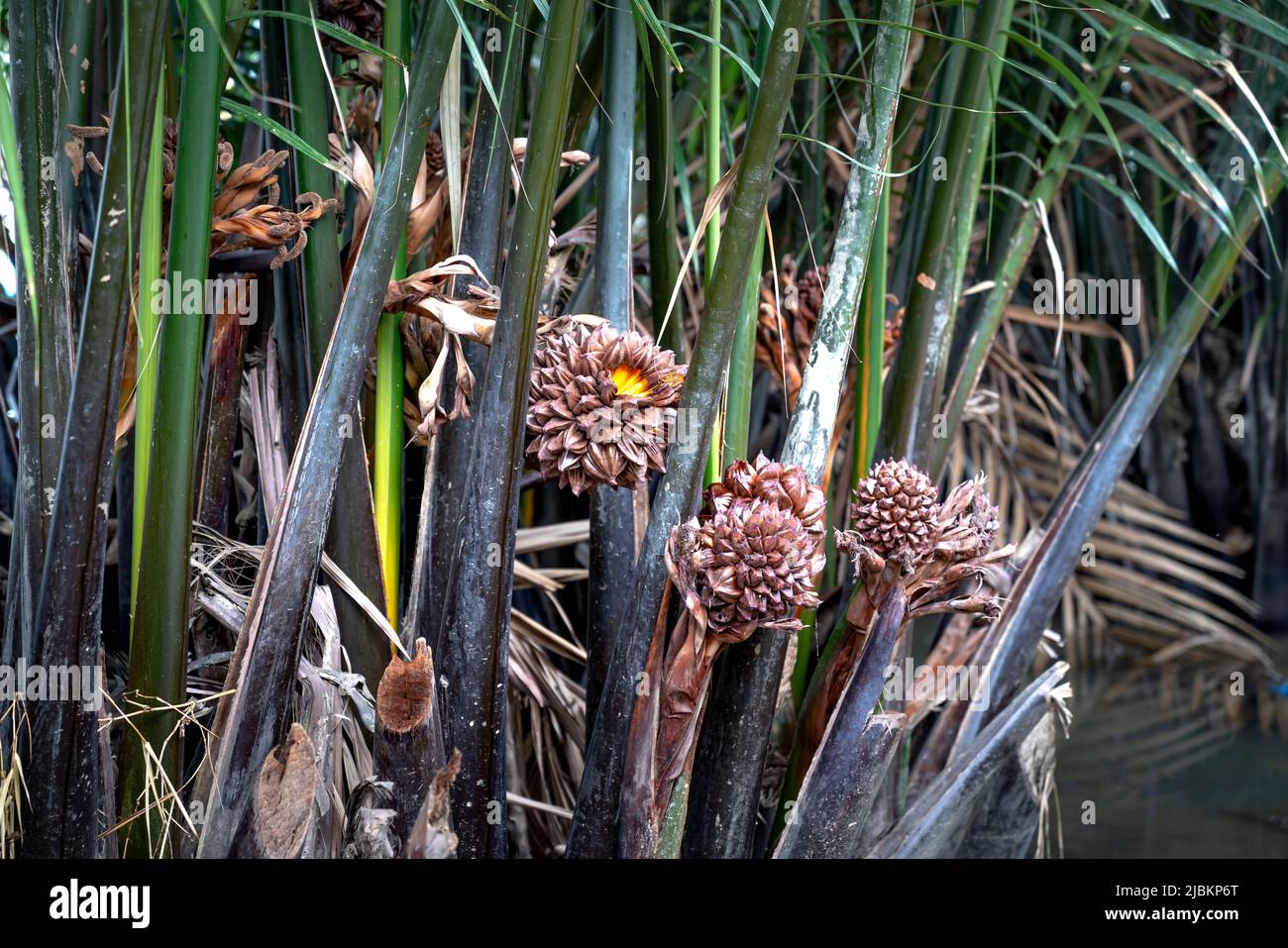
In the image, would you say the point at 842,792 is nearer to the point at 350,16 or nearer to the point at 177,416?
the point at 177,416

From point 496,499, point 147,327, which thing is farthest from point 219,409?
point 496,499

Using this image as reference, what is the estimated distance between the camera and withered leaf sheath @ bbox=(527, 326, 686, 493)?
541 millimetres

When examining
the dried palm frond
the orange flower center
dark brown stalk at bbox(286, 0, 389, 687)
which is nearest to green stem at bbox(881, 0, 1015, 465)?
the orange flower center

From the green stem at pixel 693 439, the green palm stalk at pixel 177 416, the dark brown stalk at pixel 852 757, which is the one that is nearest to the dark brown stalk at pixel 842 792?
the dark brown stalk at pixel 852 757

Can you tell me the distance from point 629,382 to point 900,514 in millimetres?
163

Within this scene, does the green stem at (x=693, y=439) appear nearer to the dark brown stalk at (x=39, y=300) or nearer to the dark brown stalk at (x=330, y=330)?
the dark brown stalk at (x=330, y=330)

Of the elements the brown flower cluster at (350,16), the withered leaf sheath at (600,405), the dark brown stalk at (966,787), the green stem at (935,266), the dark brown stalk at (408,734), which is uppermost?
the brown flower cluster at (350,16)

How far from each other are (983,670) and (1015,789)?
0.09 m

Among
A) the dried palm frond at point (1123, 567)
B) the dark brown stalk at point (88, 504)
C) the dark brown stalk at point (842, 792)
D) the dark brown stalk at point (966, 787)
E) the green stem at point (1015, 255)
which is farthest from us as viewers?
the dried palm frond at point (1123, 567)

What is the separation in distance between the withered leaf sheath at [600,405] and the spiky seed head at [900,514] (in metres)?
0.12

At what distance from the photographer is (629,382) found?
1.80 feet

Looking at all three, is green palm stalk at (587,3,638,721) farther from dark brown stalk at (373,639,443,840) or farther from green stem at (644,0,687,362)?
dark brown stalk at (373,639,443,840)

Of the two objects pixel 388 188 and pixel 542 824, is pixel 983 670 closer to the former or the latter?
pixel 542 824

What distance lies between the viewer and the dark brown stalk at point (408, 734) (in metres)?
0.50
